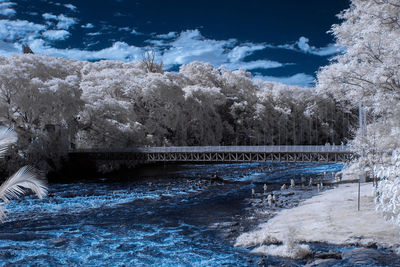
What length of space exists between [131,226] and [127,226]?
0.23m

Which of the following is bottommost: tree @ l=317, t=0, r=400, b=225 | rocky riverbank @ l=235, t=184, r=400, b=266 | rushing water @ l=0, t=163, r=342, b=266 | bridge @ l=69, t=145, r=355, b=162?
rushing water @ l=0, t=163, r=342, b=266

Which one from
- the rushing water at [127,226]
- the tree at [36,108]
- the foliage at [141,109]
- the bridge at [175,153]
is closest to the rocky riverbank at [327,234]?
the rushing water at [127,226]

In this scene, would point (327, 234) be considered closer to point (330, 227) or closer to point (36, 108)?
point (330, 227)

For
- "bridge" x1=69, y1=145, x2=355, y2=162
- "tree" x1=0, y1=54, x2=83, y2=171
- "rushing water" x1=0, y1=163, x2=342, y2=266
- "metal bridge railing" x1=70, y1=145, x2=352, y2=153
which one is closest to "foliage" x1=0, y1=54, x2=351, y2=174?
"tree" x1=0, y1=54, x2=83, y2=171

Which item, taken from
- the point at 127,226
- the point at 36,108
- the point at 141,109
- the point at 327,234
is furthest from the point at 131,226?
the point at 141,109

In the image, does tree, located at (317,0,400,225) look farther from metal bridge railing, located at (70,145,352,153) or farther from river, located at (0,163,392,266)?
metal bridge railing, located at (70,145,352,153)

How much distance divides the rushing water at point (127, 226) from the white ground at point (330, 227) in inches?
54.6

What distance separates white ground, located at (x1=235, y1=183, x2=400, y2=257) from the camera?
14516mm

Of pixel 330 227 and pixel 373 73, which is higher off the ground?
pixel 373 73

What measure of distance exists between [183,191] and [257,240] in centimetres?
1745

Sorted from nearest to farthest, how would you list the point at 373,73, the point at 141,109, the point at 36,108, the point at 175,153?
the point at 373,73 → the point at 36,108 → the point at 175,153 → the point at 141,109

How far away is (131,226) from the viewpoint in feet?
66.0

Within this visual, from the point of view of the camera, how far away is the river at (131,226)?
14.6m

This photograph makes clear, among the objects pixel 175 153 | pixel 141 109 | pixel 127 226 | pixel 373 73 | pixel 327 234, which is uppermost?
pixel 141 109
